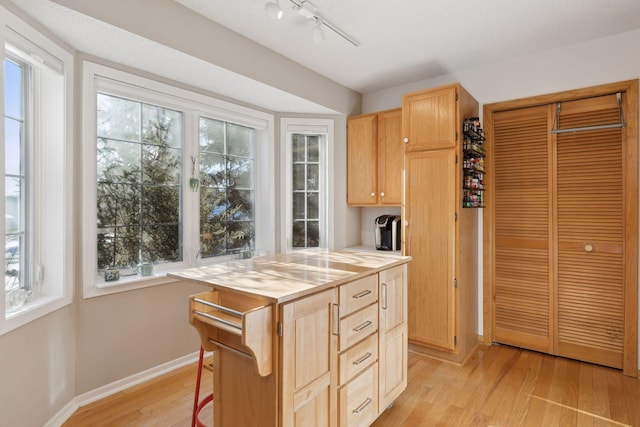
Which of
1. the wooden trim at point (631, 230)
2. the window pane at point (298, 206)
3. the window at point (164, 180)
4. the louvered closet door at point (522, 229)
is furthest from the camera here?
the window pane at point (298, 206)

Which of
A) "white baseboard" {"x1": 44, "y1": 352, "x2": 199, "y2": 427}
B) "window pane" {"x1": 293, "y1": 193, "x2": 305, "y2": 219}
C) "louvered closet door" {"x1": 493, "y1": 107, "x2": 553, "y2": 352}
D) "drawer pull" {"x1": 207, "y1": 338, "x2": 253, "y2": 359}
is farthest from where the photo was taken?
"window pane" {"x1": 293, "y1": 193, "x2": 305, "y2": 219}

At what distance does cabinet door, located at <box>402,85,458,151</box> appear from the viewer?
9.18ft

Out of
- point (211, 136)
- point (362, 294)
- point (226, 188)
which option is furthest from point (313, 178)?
point (362, 294)

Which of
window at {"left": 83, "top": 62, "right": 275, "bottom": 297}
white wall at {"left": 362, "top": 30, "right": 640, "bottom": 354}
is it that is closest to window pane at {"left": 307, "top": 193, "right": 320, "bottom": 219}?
window at {"left": 83, "top": 62, "right": 275, "bottom": 297}

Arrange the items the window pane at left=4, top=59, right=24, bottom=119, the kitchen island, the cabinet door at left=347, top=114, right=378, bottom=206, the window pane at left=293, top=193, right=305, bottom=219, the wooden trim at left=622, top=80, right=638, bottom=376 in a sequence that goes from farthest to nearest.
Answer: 1. the window pane at left=293, top=193, right=305, bottom=219
2. the cabinet door at left=347, top=114, right=378, bottom=206
3. the wooden trim at left=622, top=80, right=638, bottom=376
4. the window pane at left=4, top=59, right=24, bottom=119
5. the kitchen island

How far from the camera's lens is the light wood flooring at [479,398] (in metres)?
2.09

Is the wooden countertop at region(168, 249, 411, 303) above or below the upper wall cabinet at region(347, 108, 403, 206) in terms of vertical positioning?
below

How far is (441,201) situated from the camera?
113 inches

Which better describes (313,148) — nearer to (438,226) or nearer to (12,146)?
(438,226)

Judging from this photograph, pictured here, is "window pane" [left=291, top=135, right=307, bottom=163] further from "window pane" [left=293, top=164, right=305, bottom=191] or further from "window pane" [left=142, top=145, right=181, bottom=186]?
"window pane" [left=142, top=145, right=181, bottom=186]

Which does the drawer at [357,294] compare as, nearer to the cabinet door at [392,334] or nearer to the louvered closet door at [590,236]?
the cabinet door at [392,334]

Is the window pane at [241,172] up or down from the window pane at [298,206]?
up

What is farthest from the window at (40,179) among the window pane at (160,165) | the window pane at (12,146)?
the window pane at (160,165)

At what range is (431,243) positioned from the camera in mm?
2928
